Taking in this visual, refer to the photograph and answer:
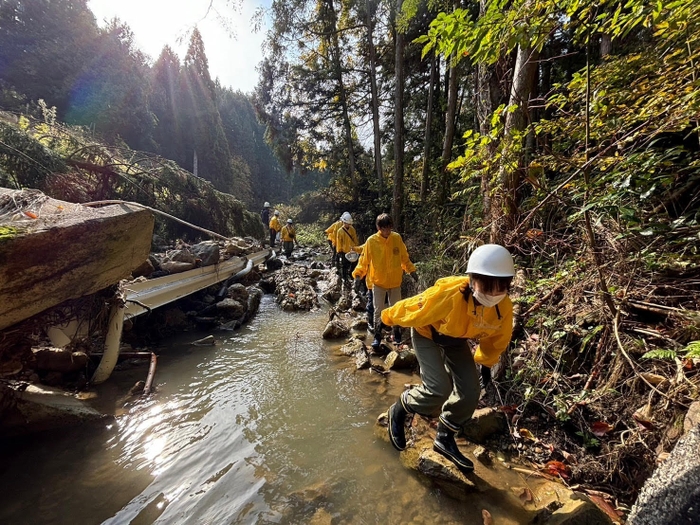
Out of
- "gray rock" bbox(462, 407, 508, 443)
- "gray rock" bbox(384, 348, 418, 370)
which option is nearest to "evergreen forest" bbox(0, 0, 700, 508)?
"gray rock" bbox(462, 407, 508, 443)

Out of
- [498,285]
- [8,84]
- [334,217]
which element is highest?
[8,84]

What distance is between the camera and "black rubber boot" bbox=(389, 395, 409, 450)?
8.87 feet

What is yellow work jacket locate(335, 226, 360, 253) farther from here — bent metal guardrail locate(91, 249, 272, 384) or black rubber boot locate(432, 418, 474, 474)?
black rubber boot locate(432, 418, 474, 474)

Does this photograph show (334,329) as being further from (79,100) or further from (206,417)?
(79,100)

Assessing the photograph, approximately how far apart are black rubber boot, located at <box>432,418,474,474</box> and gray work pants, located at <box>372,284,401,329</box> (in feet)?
8.01

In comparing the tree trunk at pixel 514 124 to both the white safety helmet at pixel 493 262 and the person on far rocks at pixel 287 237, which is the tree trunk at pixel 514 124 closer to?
the white safety helmet at pixel 493 262

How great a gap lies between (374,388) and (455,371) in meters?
1.50

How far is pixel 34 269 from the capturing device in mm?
2541

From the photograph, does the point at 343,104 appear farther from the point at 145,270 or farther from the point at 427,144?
the point at 145,270

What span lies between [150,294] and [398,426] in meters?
4.19

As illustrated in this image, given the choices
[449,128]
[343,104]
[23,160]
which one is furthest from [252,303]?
[343,104]

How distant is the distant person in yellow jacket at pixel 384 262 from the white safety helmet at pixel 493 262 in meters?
2.54

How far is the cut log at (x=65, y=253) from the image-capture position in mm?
A: 2428

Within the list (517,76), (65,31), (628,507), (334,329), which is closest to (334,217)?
(334,329)
